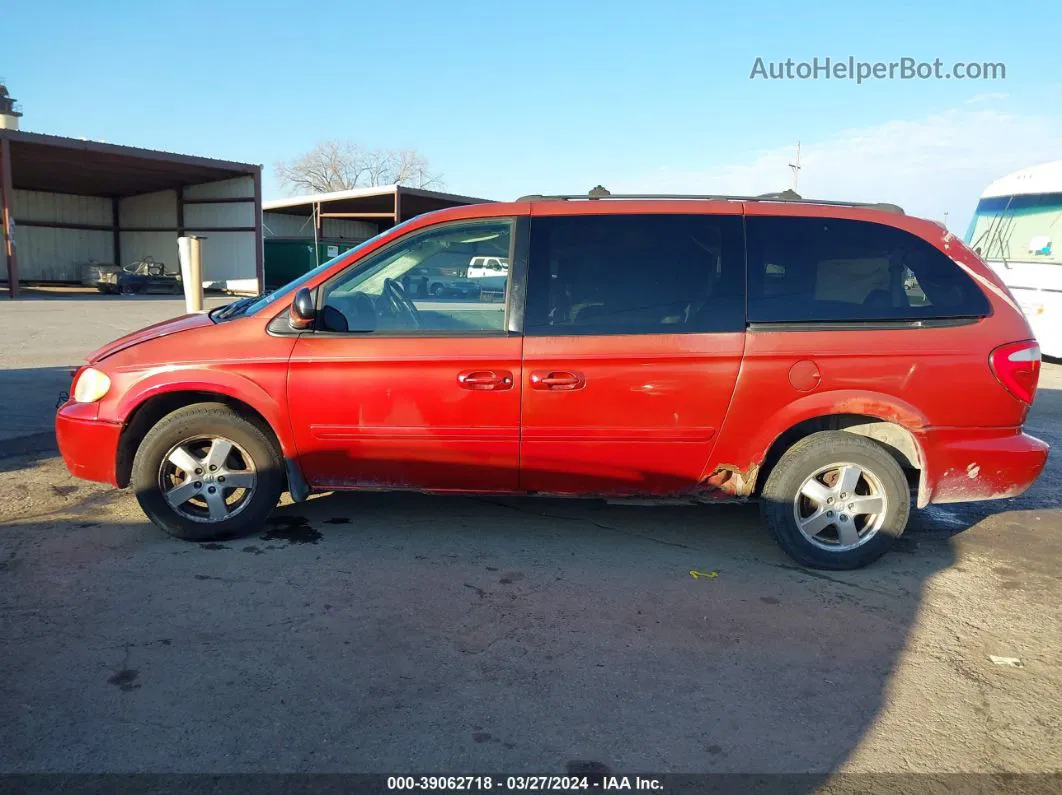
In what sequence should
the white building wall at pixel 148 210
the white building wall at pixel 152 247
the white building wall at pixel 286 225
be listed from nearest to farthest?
the white building wall at pixel 148 210, the white building wall at pixel 152 247, the white building wall at pixel 286 225

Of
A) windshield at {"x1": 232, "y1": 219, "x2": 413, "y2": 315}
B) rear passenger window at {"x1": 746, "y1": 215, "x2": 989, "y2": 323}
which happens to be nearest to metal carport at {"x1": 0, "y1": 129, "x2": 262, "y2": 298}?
windshield at {"x1": 232, "y1": 219, "x2": 413, "y2": 315}

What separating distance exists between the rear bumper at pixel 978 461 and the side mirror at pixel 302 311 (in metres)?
3.33

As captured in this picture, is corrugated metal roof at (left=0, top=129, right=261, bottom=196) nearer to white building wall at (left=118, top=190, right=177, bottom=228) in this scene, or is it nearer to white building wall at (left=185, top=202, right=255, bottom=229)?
white building wall at (left=118, top=190, right=177, bottom=228)

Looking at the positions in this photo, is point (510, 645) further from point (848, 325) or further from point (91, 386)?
point (91, 386)

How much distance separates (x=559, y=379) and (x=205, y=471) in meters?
2.03

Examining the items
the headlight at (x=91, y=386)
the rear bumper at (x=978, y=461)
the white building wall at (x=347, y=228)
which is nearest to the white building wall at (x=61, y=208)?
the white building wall at (x=347, y=228)

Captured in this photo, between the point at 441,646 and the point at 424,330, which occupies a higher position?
the point at 424,330

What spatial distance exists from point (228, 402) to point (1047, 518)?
5.26 meters

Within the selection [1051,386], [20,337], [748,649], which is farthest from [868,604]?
[20,337]

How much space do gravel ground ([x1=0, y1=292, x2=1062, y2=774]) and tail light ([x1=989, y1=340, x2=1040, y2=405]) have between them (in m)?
1.05

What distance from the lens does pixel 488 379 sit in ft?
13.7

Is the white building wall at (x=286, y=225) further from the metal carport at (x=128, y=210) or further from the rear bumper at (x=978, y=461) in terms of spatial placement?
the rear bumper at (x=978, y=461)

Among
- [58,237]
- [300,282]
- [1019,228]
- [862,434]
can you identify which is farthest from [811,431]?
[58,237]

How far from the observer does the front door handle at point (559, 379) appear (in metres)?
4.15
